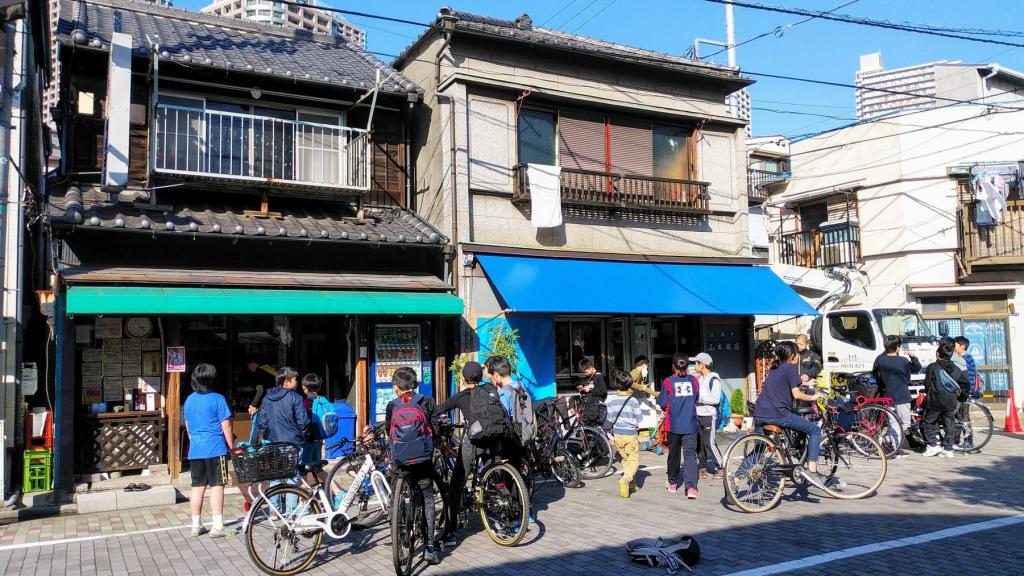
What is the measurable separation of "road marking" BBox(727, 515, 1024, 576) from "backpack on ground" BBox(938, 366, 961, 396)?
426cm

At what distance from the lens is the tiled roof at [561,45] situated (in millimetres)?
14156

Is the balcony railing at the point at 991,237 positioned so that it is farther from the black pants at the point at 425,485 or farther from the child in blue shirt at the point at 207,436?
the child in blue shirt at the point at 207,436

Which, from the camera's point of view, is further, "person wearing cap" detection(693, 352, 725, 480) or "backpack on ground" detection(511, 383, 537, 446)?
"person wearing cap" detection(693, 352, 725, 480)

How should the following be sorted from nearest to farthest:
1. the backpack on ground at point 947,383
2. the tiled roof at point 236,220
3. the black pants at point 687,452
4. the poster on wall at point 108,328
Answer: the black pants at point 687,452 < the tiled roof at point 236,220 < the poster on wall at point 108,328 < the backpack on ground at point 947,383

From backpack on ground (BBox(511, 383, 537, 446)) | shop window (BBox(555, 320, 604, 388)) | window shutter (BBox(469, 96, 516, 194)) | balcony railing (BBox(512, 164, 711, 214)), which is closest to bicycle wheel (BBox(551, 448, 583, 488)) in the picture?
backpack on ground (BBox(511, 383, 537, 446))

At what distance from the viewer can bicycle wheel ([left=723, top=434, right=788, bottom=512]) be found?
8.54m

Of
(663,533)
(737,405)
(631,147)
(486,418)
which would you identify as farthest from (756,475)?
(631,147)

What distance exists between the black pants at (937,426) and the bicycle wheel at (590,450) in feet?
19.1

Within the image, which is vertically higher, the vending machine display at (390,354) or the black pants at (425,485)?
the vending machine display at (390,354)

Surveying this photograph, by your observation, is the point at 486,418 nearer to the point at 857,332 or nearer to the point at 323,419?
the point at 323,419

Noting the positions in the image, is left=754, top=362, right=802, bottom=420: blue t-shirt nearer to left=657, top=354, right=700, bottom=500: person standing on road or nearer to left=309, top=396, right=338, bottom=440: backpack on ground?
left=657, top=354, right=700, bottom=500: person standing on road

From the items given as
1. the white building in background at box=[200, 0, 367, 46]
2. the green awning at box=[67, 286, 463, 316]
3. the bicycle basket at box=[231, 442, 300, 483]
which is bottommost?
the bicycle basket at box=[231, 442, 300, 483]

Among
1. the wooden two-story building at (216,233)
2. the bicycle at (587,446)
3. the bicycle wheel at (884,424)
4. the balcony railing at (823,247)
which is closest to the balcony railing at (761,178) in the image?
the balcony railing at (823,247)

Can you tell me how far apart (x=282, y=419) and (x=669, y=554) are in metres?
4.33
